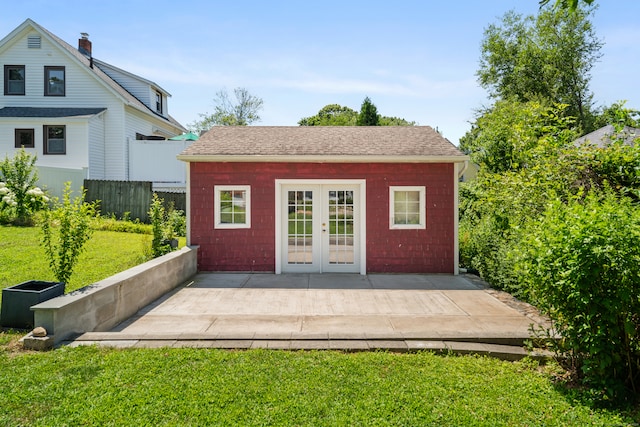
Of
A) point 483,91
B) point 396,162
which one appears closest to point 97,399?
point 396,162

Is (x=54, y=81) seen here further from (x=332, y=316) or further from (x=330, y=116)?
(x=330, y=116)

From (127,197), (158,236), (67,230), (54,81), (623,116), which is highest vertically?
(54,81)

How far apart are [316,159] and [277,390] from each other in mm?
6222

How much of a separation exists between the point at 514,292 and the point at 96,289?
22.9 feet

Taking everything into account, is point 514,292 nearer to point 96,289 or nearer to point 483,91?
point 96,289

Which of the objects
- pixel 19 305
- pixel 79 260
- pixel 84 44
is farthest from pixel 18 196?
pixel 84 44

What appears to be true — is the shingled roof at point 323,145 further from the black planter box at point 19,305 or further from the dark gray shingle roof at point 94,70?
the dark gray shingle roof at point 94,70

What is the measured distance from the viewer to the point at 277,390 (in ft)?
11.3

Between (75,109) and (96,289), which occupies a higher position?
(75,109)

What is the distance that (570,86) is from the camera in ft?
83.4

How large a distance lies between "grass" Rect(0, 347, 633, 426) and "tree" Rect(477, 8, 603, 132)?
24020 mm

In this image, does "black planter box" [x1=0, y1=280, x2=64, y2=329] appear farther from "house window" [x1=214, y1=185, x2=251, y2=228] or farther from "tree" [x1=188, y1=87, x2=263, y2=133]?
"tree" [x1=188, y1=87, x2=263, y2=133]

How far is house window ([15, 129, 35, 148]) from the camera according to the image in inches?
687

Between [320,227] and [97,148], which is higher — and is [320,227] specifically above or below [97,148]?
below
